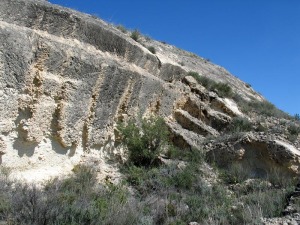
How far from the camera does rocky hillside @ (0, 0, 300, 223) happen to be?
7.75 metres

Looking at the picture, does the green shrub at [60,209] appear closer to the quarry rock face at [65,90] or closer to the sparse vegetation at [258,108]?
the quarry rock face at [65,90]

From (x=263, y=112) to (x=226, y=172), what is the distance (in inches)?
213

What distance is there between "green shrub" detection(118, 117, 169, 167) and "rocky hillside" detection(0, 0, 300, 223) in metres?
0.33

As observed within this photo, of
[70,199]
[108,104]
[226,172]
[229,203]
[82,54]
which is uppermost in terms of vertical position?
[82,54]

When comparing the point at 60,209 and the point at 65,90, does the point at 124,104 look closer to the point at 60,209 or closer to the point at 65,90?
the point at 65,90

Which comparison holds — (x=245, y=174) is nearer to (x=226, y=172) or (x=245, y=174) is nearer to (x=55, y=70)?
(x=226, y=172)

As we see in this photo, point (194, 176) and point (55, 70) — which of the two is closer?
point (55, 70)

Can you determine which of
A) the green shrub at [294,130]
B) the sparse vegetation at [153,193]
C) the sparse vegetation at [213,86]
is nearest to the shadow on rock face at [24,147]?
the sparse vegetation at [153,193]

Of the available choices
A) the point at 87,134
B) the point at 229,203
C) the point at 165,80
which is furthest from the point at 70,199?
the point at 165,80

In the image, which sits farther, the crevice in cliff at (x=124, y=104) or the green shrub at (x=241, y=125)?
Answer: the green shrub at (x=241, y=125)

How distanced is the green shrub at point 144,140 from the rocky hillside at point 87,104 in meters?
0.33

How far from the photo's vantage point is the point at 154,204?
295 inches

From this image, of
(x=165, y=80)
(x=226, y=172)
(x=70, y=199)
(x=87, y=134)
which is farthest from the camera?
(x=165, y=80)

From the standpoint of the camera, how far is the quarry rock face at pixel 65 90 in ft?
25.2
